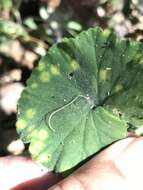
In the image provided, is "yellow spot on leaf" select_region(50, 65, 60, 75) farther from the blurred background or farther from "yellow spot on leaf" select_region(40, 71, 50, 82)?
the blurred background

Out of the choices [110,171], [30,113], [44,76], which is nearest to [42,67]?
[44,76]

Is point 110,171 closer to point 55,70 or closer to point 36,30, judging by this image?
point 55,70

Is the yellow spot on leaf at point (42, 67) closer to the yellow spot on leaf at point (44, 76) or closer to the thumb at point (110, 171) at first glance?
the yellow spot on leaf at point (44, 76)

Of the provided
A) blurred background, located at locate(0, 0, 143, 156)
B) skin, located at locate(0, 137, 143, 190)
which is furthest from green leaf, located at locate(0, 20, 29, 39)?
skin, located at locate(0, 137, 143, 190)

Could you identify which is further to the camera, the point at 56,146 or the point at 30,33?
the point at 30,33

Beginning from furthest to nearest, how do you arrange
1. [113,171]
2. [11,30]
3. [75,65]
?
1. [11,30]
2. [75,65]
3. [113,171]

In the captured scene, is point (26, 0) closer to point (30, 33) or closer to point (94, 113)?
point (30, 33)

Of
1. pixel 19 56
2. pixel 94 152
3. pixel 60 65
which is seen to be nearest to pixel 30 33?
pixel 19 56

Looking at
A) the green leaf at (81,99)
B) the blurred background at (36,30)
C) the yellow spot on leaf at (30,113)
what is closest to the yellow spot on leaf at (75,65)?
the green leaf at (81,99)
